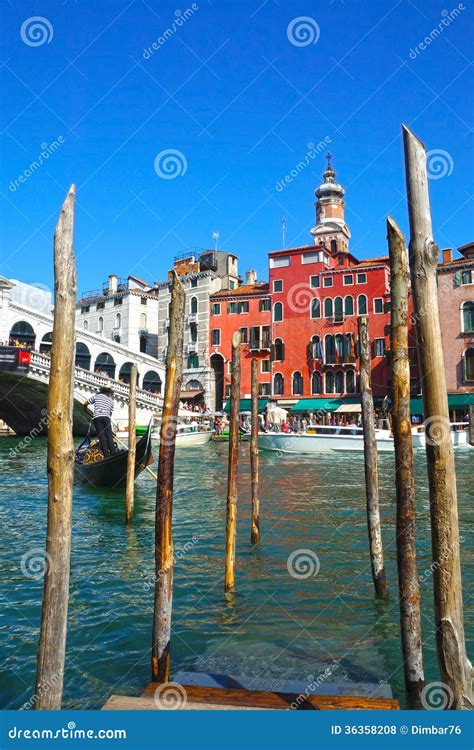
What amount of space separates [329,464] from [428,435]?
14.7 meters

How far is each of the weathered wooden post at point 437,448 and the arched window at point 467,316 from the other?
24.3 metres

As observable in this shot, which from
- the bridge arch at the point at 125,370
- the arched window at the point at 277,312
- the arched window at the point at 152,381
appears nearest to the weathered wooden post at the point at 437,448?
the arched window at the point at 277,312

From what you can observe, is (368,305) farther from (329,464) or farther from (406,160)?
(406,160)

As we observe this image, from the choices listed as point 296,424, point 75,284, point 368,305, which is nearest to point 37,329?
point 296,424

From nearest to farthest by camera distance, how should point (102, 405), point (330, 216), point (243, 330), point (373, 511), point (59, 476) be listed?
point (59, 476) < point (373, 511) < point (102, 405) < point (243, 330) < point (330, 216)

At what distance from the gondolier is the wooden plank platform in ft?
24.3

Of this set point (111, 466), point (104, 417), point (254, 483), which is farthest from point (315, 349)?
point (254, 483)

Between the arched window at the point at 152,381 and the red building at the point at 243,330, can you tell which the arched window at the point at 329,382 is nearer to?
the red building at the point at 243,330

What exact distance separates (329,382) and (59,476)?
1069 inches

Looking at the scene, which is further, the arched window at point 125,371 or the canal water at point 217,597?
the arched window at point 125,371

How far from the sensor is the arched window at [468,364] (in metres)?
25.3

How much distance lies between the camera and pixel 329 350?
2944 centimetres

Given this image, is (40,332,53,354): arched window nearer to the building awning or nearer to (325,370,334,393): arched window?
the building awning

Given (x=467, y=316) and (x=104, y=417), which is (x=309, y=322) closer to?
(x=467, y=316)
